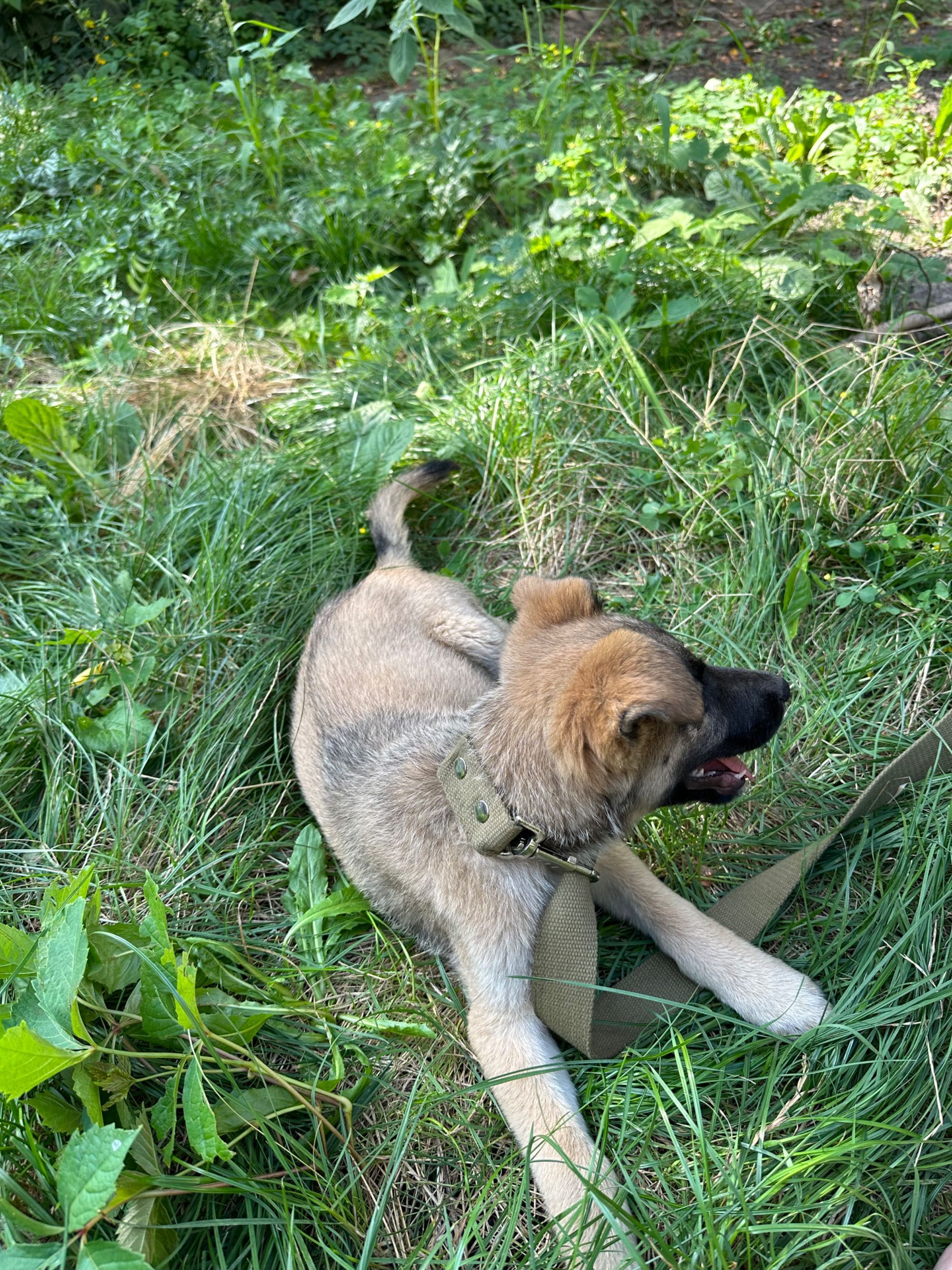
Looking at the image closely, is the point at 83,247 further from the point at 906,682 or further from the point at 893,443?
the point at 906,682

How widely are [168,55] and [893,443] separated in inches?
262

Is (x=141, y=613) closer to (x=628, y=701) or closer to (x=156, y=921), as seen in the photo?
(x=156, y=921)

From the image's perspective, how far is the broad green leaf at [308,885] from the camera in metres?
3.05

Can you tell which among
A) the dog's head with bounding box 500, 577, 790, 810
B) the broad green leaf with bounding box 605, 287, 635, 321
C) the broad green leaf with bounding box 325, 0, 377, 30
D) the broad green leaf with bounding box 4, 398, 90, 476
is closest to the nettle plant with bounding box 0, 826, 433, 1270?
the dog's head with bounding box 500, 577, 790, 810

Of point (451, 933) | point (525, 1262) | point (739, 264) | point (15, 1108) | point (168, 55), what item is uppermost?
point (168, 55)

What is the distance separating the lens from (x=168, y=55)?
722 cm

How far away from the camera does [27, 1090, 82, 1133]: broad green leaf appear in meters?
2.10

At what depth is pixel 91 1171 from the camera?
1858mm

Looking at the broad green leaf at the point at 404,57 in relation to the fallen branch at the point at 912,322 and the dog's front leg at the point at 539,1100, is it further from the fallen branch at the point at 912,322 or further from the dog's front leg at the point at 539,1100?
the dog's front leg at the point at 539,1100

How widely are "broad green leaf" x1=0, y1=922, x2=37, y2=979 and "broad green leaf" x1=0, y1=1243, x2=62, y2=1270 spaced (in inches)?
23.8

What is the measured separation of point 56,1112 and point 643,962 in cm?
170

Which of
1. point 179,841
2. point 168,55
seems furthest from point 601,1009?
point 168,55

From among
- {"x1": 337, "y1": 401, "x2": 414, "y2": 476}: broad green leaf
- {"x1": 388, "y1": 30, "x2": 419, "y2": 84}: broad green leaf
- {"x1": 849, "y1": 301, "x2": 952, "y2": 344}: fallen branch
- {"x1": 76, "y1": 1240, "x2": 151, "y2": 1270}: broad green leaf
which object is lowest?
{"x1": 76, "y1": 1240, "x2": 151, "y2": 1270}: broad green leaf

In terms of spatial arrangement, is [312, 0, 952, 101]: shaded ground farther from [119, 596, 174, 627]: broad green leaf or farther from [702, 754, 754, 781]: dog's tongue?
[702, 754, 754, 781]: dog's tongue
